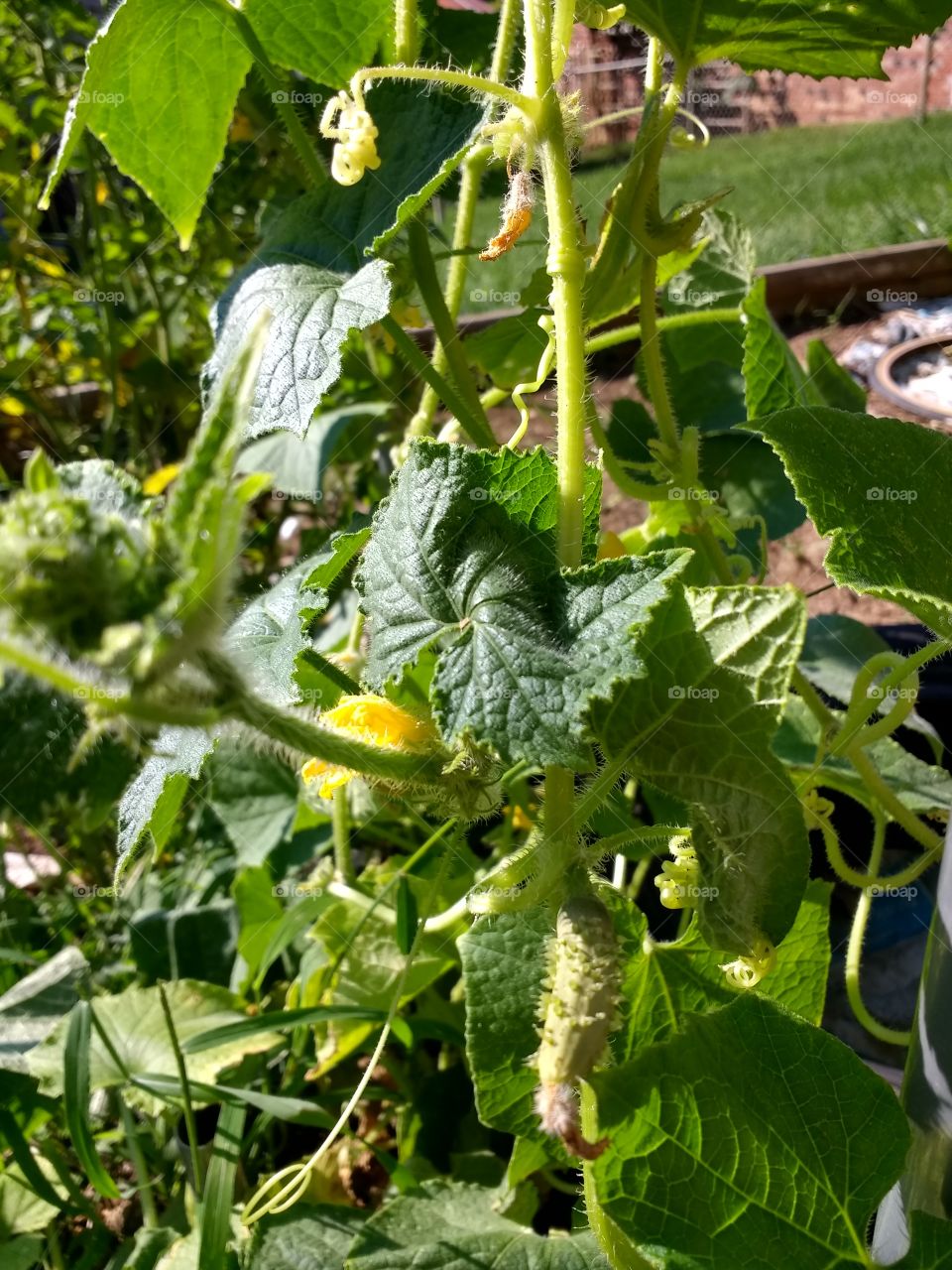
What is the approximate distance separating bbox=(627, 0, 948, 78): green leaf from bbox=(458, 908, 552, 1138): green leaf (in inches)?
27.2

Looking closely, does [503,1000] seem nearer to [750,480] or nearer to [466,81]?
[466,81]

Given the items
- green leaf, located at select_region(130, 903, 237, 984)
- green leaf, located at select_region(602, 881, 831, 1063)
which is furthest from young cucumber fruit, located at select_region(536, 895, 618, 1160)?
green leaf, located at select_region(130, 903, 237, 984)

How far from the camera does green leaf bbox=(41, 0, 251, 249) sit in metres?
0.85

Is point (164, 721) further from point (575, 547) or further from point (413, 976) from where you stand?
point (413, 976)

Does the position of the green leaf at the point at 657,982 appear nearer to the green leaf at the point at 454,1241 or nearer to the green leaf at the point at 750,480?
the green leaf at the point at 454,1241

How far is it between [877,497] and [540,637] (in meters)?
0.28

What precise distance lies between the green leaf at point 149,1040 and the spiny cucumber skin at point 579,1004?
0.60 m

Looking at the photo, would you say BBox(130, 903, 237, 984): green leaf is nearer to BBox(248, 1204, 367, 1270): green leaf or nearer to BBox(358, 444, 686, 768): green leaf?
BBox(248, 1204, 367, 1270): green leaf

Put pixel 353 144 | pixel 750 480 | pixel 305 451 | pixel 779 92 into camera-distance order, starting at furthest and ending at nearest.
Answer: pixel 779 92 < pixel 305 451 < pixel 750 480 < pixel 353 144

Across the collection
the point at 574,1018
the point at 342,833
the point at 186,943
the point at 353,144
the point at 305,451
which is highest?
the point at 353,144

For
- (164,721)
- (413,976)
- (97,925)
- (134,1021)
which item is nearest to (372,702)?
(164,721)

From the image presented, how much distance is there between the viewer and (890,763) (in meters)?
1.15

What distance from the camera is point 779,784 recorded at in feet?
1.84

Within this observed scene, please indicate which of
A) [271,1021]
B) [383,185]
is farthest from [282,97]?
[271,1021]
